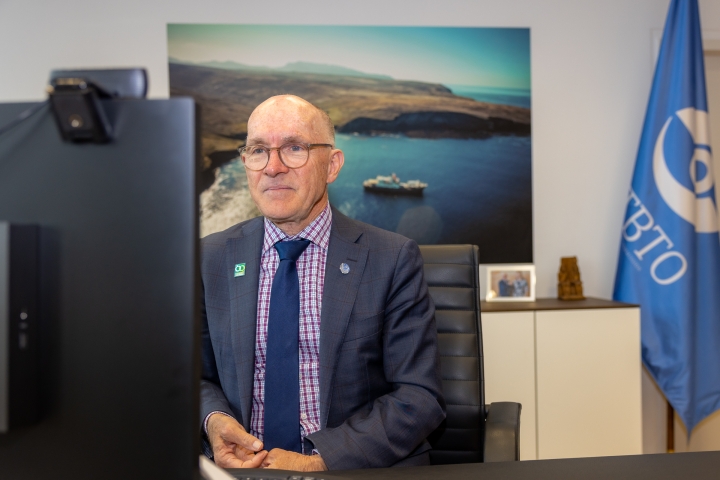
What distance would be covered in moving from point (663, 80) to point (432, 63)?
3.63 ft

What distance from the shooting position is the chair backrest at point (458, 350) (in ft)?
5.28

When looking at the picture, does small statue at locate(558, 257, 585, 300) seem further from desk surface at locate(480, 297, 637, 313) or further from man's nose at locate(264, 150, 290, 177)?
man's nose at locate(264, 150, 290, 177)

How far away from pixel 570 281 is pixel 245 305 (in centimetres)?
202

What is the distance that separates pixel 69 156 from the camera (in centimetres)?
50

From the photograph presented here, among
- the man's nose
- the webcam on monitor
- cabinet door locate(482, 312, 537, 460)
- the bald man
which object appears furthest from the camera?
cabinet door locate(482, 312, 537, 460)

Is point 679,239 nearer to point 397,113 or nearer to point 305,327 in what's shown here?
point 397,113

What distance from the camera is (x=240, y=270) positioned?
1456mm

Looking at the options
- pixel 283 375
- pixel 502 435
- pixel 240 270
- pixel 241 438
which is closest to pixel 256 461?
pixel 241 438

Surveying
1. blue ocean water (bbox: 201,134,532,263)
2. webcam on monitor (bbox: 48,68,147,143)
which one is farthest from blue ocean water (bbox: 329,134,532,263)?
webcam on monitor (bbox: 48,68,147,143)

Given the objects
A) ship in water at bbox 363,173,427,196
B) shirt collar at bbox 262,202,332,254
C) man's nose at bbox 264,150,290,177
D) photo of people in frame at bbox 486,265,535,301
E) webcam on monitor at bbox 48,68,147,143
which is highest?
ship in water at bbox 363,173,427,196

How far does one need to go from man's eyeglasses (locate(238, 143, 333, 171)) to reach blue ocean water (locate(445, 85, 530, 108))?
1.77 metres

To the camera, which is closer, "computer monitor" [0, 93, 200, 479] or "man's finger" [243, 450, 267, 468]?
"computer monitor" [0, 93, 200, 479]

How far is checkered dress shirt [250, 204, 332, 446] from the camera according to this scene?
1.38 m

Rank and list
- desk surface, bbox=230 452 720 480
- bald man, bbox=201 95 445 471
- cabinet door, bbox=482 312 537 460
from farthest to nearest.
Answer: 1. cabinet door, bbox=482 312 537 460
2. bald man, bbox=201 95 445 471
3. desk surface, bbox=230 452 720 480
